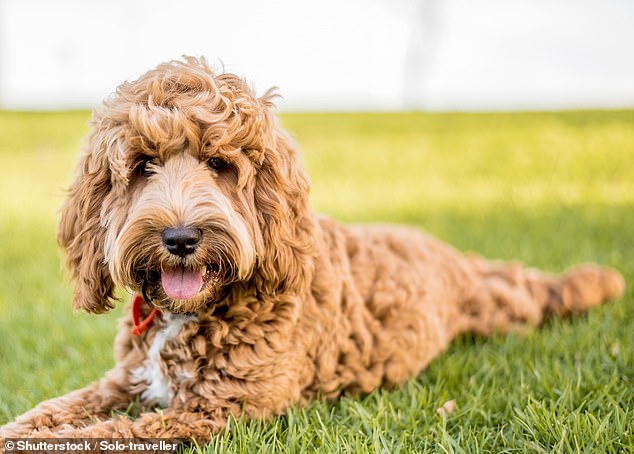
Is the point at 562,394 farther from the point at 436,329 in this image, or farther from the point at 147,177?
the point at 147,177

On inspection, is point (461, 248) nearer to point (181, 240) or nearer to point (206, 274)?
point (206, 274)

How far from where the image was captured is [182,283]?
117 inches

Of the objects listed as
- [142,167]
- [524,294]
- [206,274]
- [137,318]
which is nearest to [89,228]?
[142,167]

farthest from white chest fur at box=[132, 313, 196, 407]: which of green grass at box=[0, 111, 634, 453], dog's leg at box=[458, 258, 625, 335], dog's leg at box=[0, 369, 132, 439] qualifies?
dog's leg at box=[458, 258, 625, 335]

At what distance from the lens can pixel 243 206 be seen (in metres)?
3.07

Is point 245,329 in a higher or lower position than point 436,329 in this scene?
higher

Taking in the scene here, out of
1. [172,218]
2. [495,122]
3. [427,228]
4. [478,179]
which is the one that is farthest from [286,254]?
[495,122]

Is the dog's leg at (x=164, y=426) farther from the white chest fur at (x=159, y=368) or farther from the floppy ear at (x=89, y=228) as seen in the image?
the floppy ear at (x=89, y=228)

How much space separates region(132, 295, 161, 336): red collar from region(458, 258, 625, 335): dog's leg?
2238 millimetres

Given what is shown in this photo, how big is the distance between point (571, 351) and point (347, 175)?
768 cm

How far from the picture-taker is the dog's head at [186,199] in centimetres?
288

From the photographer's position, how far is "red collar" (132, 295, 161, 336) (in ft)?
11.2

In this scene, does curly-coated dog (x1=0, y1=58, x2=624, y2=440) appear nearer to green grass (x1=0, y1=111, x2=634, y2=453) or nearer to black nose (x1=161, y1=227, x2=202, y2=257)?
black nose (x1=161, y1=227, x2=202, y2=257)

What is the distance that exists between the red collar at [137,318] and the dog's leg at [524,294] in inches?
88.1
